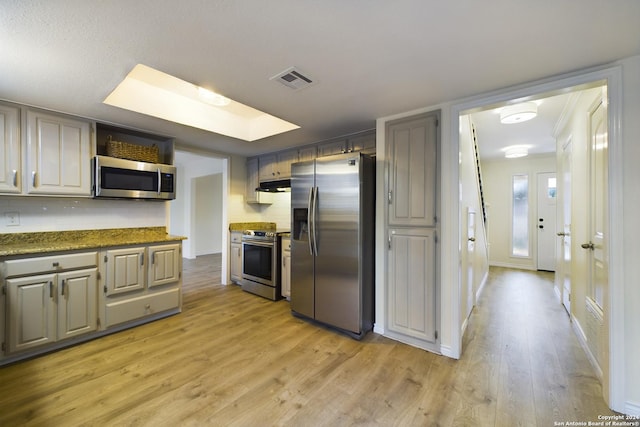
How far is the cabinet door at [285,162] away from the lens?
12.9 ft

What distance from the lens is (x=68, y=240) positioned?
8.95 feet

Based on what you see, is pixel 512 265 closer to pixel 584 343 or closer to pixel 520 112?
pixel 584 343

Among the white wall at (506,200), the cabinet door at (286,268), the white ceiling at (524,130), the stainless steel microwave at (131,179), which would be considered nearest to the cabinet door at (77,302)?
the stainless steel microwave at (131,179)

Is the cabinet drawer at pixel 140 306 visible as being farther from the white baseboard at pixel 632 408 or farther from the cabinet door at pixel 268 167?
the white baseboard at pixel 632 408

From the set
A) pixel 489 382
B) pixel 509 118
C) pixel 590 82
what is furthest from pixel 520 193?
pixel 489 382

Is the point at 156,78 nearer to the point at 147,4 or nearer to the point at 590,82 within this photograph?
the point at 147,4

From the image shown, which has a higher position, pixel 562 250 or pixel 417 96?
pixel 417 96

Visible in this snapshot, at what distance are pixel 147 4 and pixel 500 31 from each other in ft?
5.92

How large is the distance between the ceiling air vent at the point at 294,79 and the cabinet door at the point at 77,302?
253cm

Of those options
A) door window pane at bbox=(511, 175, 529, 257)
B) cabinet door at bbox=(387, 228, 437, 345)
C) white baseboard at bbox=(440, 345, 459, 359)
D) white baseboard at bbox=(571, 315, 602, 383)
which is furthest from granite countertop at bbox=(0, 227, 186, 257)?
door window pane at bbox=(511, 175, 529, 257)

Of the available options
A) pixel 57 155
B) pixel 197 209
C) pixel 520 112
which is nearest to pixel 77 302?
pixel 57 155

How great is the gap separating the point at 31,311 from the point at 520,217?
7.95 m

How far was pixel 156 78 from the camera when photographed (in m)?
2.46

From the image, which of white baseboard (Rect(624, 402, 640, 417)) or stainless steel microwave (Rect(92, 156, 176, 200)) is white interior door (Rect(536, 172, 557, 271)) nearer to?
white baseboard (Rect(624, 402, 640, 417))
